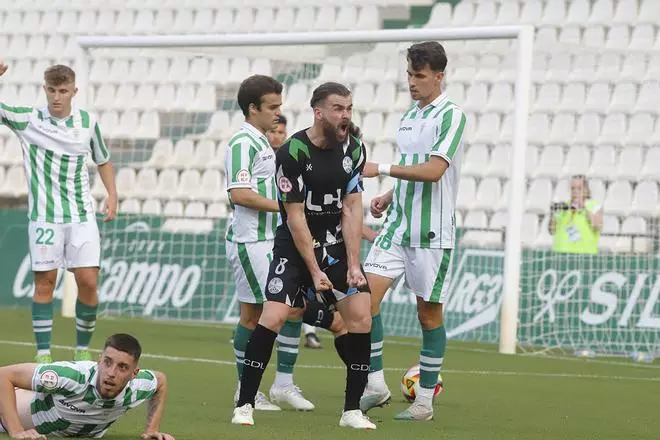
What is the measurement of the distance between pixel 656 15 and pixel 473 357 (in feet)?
21.7

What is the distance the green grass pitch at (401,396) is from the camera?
6879 mm

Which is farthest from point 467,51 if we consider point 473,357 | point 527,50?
point 473,357

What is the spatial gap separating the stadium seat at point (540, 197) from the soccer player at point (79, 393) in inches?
413

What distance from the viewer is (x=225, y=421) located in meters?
7.00

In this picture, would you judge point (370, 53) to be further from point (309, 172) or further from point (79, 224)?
point (309, 172)

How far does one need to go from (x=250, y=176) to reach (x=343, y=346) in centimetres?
116

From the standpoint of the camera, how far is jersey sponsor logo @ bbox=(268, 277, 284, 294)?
678 centimetres

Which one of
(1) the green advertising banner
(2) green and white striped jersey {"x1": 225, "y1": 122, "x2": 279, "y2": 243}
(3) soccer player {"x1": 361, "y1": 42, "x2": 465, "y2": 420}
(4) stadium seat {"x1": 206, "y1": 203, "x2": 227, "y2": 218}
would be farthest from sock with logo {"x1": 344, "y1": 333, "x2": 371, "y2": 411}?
(4) stadium seat {"x1": 206, "y1": 203, "x2": 227, "y2": 218}

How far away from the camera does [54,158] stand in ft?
31.0

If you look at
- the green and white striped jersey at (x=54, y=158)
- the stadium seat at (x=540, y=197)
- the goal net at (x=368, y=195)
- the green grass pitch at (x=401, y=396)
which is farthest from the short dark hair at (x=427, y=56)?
the stadium seat at (x=540, y=197)

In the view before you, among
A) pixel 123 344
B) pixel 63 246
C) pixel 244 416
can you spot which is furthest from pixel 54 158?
pixel 123 344

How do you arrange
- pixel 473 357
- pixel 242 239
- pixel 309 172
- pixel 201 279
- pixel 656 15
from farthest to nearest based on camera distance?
pixel 656 15 < pixel 201 279 < pixel 473 357 < pixel 242 239 < pixel 309 172

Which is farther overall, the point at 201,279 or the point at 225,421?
the point at 201,279

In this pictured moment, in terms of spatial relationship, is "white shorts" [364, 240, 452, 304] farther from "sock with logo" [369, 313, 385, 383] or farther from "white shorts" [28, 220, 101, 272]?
"white shorts" [28, 220, 101, 272]
